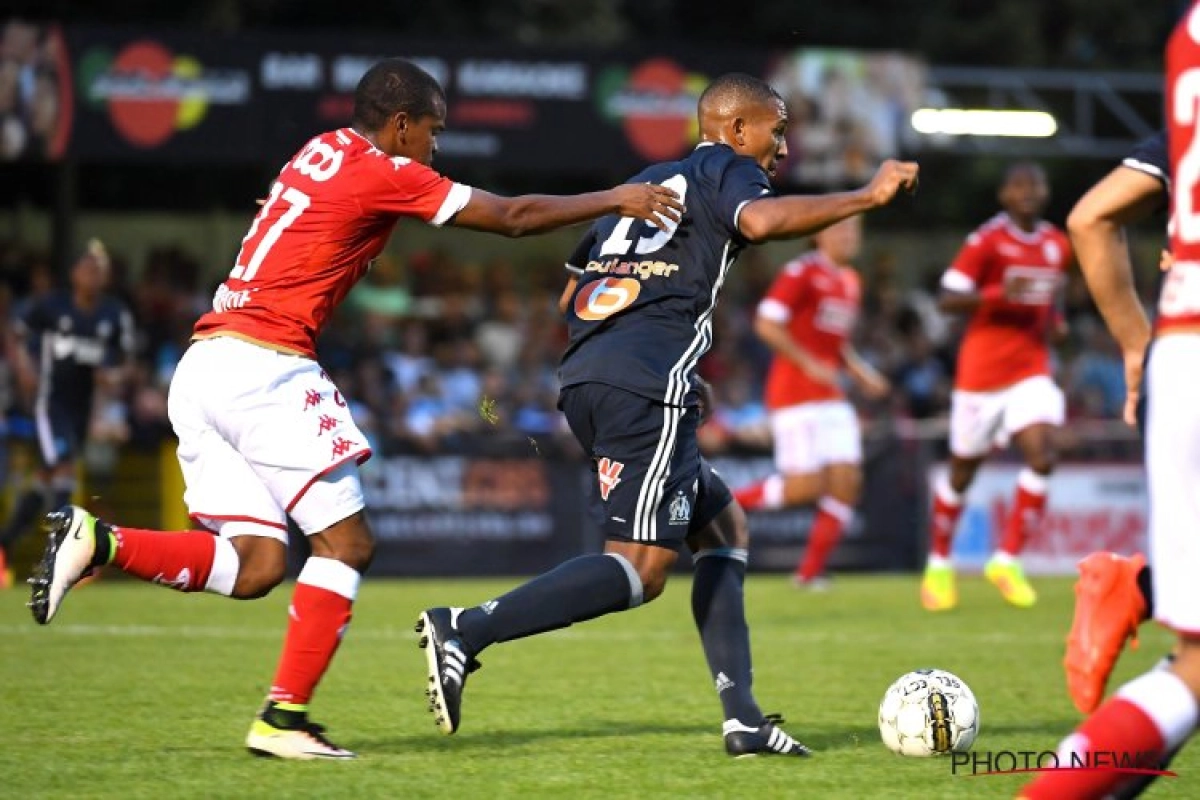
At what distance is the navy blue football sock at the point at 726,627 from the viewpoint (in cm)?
647

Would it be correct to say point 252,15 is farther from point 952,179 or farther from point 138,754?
point 138,754

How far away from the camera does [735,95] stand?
6.58 meters

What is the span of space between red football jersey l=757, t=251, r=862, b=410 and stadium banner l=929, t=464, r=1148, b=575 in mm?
3432

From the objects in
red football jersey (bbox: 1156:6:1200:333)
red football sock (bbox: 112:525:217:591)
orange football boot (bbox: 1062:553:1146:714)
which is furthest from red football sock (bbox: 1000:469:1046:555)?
red football jersey (bbox: 1156:6:1200:333)

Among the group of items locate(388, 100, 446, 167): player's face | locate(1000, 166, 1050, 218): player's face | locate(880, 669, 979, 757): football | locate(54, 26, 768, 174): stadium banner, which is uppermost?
locate(54, 26, 768, 174): stadium banner

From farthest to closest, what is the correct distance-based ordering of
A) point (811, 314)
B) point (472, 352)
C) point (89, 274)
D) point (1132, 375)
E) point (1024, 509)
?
point (472, 352)
point (89, 274)
point (811, 314)
point (1024, 509)
point (1132, 375)

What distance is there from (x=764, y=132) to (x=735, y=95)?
6.2 inches

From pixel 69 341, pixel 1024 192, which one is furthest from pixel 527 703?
pixel 69 341

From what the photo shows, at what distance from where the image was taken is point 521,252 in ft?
82.5

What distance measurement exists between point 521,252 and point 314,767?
19.3m

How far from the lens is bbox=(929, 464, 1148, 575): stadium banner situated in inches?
688

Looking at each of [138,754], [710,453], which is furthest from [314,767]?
[710,453]

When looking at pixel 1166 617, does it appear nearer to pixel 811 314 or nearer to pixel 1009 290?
pixel 1009 290

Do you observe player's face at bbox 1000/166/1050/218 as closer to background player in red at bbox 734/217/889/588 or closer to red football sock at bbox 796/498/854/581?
background player in red at bbox 734/217/889/588
